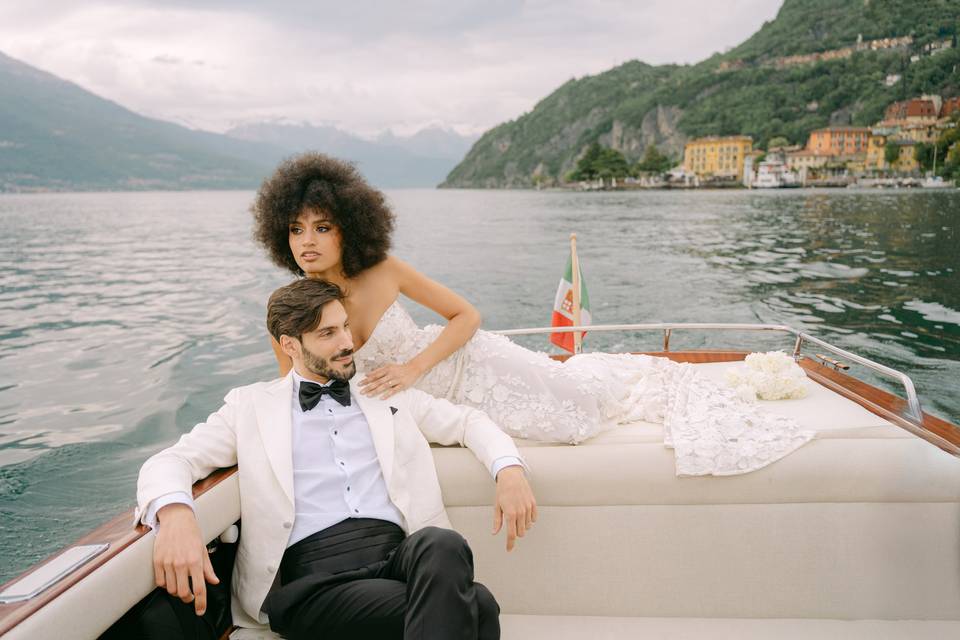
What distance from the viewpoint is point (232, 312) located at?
44.2 feet

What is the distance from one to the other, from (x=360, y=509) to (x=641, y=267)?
18401mm

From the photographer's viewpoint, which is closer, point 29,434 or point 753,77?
point 29,434

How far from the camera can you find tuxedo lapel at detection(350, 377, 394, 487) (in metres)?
2.11

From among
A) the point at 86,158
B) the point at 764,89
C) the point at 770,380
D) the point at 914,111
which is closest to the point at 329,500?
the point at 770,380

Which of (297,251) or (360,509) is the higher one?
(297,251)

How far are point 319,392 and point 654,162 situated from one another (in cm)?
11515

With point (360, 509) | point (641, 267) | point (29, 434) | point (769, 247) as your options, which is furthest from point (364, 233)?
point (769, 247)

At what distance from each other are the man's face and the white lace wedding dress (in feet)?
2.10

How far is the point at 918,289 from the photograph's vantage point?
14.0 metres

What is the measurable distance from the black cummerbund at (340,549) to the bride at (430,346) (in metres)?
0.55

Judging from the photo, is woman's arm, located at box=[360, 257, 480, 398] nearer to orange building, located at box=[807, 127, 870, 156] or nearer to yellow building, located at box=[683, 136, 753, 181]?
orange building, located at box=[807, 127, 870, 156]

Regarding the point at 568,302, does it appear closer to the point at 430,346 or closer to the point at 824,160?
the point at 430,346

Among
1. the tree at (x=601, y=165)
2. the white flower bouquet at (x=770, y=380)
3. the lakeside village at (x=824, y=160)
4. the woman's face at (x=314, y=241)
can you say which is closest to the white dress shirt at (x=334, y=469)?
the woman's face at (x=314, y=241)

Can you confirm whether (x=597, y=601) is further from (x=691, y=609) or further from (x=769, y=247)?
(x=769, y=247)
